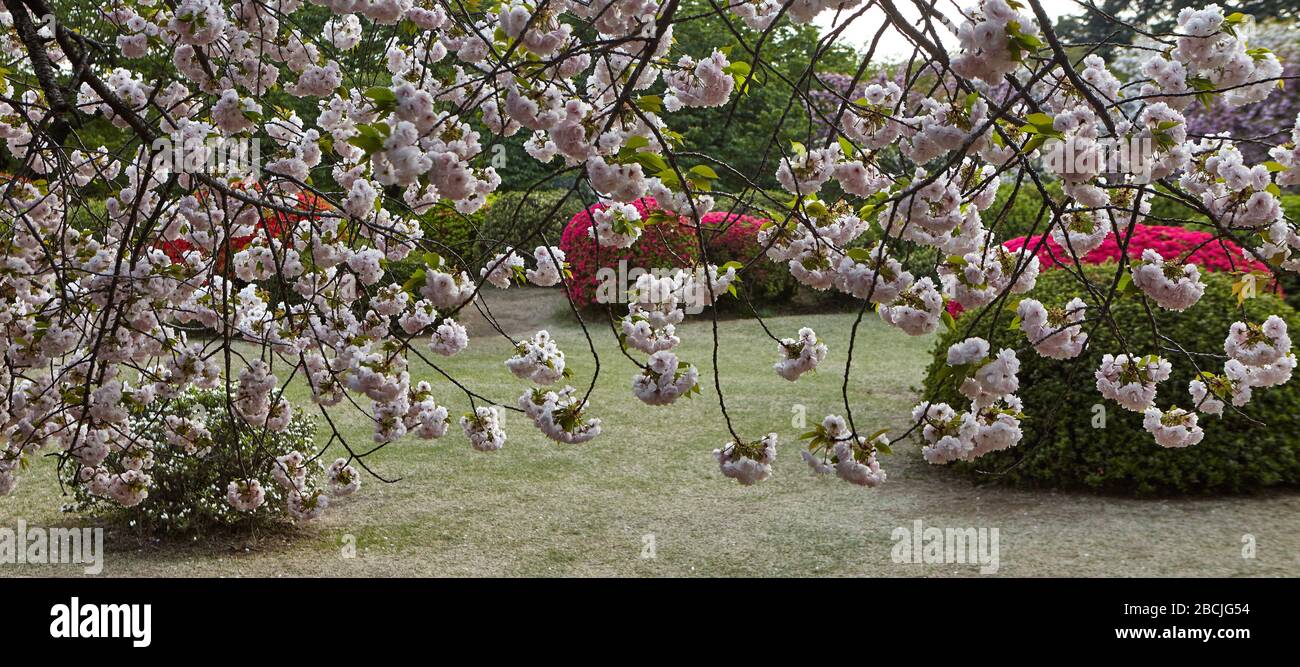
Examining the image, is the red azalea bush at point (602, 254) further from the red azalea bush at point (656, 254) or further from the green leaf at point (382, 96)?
the green leaf at point (382, 96)

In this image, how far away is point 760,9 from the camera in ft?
9.56

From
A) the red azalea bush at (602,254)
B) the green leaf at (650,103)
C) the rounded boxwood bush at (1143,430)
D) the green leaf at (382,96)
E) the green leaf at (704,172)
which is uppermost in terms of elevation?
the red azalea bush at (602,254)

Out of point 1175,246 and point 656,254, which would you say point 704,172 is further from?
point 656,254

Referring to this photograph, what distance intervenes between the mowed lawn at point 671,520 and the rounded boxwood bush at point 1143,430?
110 millimetres

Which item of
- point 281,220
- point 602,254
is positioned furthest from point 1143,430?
point 602,254

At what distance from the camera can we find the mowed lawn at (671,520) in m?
4.28

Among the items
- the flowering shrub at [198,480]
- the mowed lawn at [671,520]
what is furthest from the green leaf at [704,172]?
the flowering shrub at [198,480]

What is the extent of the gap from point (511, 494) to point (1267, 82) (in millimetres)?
3916

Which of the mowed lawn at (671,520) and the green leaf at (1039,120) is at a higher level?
the green leaf at (1039,120)

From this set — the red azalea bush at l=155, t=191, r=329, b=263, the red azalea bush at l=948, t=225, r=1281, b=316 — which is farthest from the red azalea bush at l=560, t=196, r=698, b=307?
the red azalea bush at l=948, t=225, r=1281, b=316

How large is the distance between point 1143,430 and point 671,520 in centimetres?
208

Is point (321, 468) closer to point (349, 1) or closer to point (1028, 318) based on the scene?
point (349, 1)

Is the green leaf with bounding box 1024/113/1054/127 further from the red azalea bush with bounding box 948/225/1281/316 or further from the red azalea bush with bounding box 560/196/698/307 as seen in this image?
the red azalea bush with bounding box 560/196/698/307

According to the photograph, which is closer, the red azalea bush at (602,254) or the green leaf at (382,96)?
the green leaf at (382,96)
